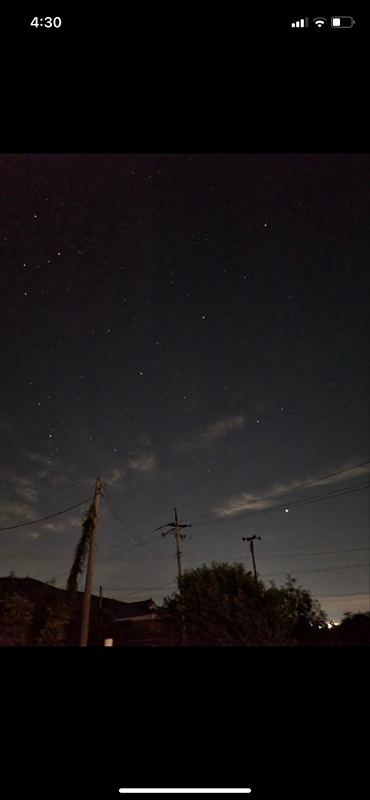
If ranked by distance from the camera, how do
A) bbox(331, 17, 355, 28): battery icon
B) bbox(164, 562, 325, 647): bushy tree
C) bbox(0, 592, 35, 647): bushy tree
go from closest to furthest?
bbox(331, 17, 355, 28): battery icon < bbox(0, 592, 35, 647): bushy tree < bbox(164, 562, 325, 647): bushy tree

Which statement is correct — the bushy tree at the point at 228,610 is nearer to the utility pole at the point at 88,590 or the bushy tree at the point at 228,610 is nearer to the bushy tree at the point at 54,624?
the bushy tree at the point at 54,624

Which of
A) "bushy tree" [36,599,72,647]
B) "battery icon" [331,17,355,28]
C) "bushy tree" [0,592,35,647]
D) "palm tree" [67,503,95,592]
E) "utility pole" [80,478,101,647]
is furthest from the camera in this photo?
"bushy tree" [36,599,72,647]

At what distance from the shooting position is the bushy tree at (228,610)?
671 inches

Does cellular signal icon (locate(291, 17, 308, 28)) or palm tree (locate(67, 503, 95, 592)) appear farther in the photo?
palm tree (locate(67, 503, 95, 592))

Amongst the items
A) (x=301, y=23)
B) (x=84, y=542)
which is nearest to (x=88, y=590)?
(x=84, y=542)

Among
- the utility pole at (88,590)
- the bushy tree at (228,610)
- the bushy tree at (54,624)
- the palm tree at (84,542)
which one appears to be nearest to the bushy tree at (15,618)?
the bushy tree at (54,624)

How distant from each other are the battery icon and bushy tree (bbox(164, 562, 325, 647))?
17806mm

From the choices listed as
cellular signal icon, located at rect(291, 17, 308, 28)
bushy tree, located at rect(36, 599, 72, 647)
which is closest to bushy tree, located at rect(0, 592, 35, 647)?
bushy tree, located at rect(36, 599, 72, 647)

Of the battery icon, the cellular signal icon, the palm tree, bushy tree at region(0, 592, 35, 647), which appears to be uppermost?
the cellular signal icon

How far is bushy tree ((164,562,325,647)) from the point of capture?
17047mm

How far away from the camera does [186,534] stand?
86.5ft

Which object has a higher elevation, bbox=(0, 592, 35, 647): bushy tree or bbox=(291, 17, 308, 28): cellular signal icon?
bbox=(291, 17, 308, 28): cellular signal icon

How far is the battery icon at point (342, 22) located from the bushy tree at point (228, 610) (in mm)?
17806

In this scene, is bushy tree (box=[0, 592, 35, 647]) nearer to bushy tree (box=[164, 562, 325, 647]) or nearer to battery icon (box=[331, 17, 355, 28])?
bushy tree (box=[164, 562, 325, 647])
